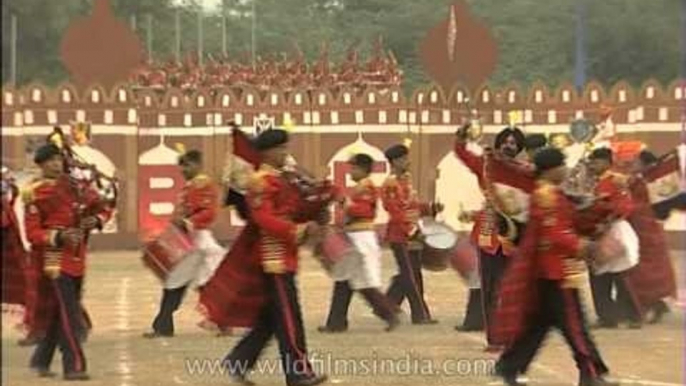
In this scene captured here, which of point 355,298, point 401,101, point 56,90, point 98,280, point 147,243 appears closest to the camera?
point 56,90

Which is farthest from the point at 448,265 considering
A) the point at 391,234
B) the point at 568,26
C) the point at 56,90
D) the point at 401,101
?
the point at 56,90

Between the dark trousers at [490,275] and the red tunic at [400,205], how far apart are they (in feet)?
2.94

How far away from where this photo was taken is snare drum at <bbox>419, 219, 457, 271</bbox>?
36.9 feet

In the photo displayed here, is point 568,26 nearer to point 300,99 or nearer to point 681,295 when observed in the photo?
point 300,99

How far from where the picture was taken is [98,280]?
48.8 feet

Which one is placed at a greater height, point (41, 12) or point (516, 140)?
point (41, 12)

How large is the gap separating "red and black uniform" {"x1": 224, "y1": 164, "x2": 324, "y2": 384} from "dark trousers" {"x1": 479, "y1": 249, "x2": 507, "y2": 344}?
177 cm

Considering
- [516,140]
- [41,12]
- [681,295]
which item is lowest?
[681,295]

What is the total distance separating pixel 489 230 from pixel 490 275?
29cm

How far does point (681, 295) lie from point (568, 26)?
13.8ft

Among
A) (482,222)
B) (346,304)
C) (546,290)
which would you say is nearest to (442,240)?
(346,304)

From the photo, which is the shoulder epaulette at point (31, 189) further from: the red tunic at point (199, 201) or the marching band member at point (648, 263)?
the marching band member at point (648, 263)

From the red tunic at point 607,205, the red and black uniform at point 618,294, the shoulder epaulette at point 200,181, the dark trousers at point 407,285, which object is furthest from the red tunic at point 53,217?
the red and black uniform at point 618,294

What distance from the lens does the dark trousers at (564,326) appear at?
8.00 m
